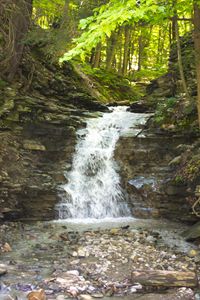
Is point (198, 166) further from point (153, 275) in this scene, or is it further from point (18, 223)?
point (18, 223)

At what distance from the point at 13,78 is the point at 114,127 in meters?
3.87

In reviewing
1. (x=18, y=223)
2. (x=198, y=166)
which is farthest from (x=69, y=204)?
(x=198, y=166)

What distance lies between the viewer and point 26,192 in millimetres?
9883

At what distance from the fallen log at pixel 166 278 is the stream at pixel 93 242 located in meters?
0.13

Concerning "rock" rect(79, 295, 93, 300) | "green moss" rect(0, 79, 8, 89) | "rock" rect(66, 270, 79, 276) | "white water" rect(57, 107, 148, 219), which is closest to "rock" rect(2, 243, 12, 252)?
"rock" rect(66, 270, 79, 276)

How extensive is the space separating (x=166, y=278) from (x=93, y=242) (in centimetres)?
243

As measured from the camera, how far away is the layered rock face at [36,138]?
9.84m

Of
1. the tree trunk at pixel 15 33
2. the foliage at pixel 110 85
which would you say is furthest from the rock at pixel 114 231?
the foliage at pixel 110 85

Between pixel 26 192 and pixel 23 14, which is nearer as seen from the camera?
pixel 26 192

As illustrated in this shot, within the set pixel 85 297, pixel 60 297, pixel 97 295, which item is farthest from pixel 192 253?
pixel 60 297

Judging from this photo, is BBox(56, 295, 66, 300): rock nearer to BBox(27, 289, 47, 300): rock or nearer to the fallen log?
BBox(27, 289, 47, 300): rock

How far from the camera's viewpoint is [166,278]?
568cm

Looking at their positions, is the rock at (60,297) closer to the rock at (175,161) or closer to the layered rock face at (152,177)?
the layered rock face at (152,177)

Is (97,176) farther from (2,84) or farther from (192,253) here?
(192,253)
